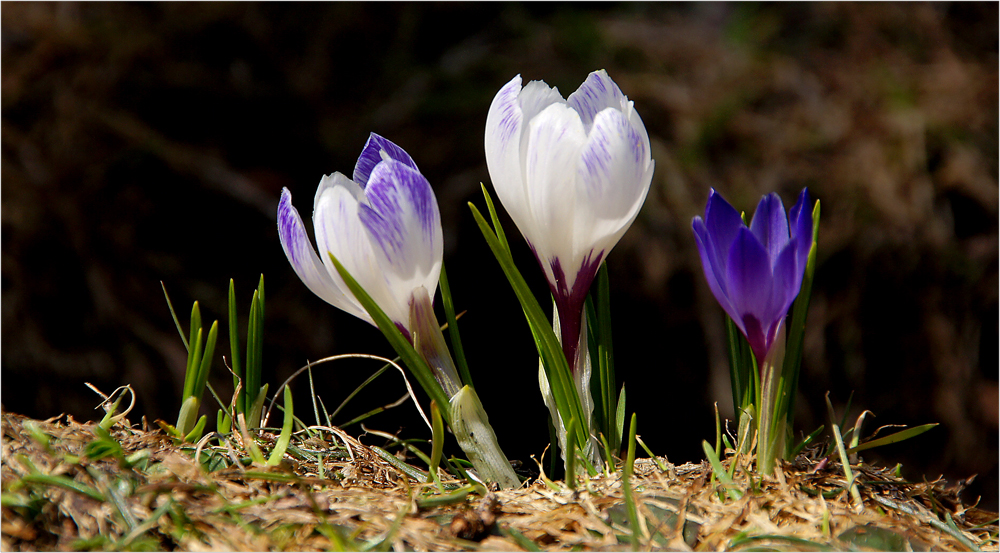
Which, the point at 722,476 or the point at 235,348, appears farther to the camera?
the point at 235,348

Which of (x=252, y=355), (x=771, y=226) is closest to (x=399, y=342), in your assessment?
(x=252, y=355)

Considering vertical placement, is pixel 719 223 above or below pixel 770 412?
above

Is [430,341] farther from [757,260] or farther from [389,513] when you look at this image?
[757,260]

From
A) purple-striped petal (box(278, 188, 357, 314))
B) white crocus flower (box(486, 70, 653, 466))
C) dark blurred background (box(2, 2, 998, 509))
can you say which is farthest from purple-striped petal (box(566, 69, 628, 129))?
dark blurred background (box(2, 2, 998, 509))

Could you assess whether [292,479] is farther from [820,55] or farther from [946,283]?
[820,55]

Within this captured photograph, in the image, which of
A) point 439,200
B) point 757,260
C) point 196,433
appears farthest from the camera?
point 439,200

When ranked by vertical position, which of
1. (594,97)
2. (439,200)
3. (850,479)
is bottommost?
(850,479)

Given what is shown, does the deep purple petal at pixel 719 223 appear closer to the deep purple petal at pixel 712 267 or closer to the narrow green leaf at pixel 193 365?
the deep purple petal at pixel 712 267
